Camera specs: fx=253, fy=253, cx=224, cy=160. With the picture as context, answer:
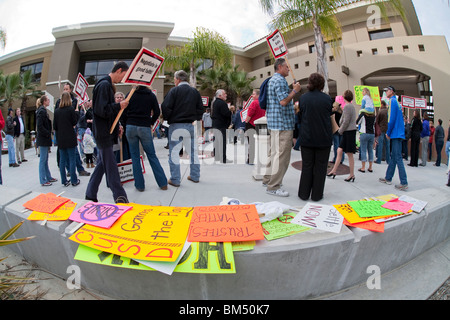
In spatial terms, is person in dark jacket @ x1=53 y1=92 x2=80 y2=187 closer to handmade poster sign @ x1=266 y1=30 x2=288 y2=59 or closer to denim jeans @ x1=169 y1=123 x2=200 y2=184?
denim jeans @ x1=169 y1=123 x2=200 y2=184

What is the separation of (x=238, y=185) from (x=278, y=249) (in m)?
3.06

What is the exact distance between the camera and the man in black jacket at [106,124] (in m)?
3.24

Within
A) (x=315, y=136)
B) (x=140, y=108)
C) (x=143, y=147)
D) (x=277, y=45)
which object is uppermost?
(x=277, y=45)

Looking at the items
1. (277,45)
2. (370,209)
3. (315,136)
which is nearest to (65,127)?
(277,45)

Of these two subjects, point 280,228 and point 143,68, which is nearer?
point 280,228

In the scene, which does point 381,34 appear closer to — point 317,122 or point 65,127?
point 317,122

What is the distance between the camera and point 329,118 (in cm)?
370

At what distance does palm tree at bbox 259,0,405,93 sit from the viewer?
8.40 m

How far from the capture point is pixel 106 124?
341 cm

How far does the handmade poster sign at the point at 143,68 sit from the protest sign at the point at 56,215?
192 cm

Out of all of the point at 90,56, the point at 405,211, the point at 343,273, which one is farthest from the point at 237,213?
the point at 90,56

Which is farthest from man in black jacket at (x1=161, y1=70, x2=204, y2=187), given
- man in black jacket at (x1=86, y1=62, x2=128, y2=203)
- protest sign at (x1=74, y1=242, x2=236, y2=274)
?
protest sign at (x1=74, y1=242, x2=236, y2=274)

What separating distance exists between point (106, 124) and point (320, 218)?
289 centimetres

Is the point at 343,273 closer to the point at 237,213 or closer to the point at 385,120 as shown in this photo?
the point at 237,213
